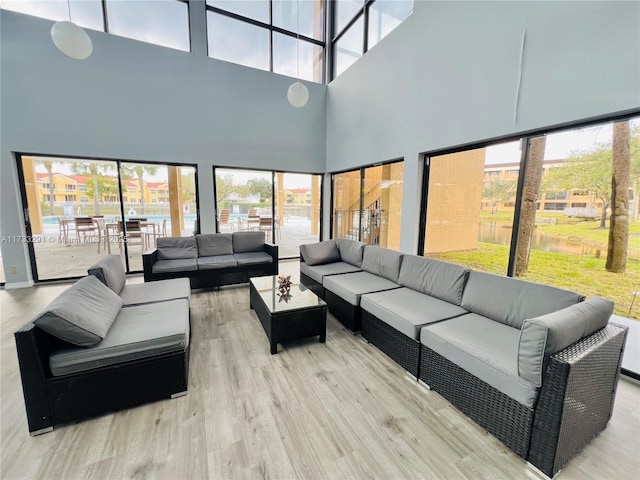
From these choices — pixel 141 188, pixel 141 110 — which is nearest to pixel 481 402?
pixel 141 188

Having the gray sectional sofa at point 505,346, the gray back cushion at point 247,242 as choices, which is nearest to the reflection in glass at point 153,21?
the gray back cushion at point 247,242

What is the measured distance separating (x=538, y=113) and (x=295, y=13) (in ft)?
18.2

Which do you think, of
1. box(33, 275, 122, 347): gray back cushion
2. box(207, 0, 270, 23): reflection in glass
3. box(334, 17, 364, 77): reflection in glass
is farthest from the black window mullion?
box(33, 275, 122, 347): gray back cushion

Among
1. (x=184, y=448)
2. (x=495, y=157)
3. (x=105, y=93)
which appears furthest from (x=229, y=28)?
(x=184, y=448)

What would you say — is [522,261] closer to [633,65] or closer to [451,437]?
[633,65]

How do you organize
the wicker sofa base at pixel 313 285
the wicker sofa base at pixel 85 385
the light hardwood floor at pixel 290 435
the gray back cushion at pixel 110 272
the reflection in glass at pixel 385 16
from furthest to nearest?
the reflection in glass at pixel 385 16 < the wicker sofa base at pixel 313 285 < the gray back cushion at pixel 110 272 < the wicker sofa base at pixel 85 385 < the light hardwood floor at pixel 290 435

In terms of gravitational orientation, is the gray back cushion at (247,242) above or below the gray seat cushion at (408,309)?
above

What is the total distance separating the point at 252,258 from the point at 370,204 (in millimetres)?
2617

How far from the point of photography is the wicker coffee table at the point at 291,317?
8.05 feet

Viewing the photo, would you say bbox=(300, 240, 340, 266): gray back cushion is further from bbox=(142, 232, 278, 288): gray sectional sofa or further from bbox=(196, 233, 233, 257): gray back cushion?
bbox=(196, 233, 233, 257): gray back cushion

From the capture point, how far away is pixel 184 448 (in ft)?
4.95

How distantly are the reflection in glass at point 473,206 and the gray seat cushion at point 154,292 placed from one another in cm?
340

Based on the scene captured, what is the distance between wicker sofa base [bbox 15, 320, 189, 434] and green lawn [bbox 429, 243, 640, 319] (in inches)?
135

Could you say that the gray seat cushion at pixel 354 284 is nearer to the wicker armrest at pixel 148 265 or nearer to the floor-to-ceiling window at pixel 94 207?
the wicker armrest at pixel 148 265
